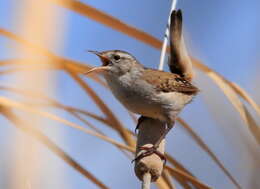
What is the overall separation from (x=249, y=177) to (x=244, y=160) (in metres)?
0.07

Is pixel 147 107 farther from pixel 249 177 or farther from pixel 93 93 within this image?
pixel 249 177

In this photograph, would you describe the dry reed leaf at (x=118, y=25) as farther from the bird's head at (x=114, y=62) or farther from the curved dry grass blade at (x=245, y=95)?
the bird's head at (x=114, y=62)

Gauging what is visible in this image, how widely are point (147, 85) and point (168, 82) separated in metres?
0.15

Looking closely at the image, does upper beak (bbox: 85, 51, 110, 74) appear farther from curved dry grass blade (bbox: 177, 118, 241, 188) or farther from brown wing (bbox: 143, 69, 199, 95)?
curved dry grass blade (bbox: 177, 118, 241, 188)

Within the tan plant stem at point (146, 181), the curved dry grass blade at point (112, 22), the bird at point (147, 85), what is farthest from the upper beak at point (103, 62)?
the tan plant stem at point (146, 181)

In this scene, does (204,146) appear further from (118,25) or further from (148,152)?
(118,25)

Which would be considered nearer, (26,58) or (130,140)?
(26,58)

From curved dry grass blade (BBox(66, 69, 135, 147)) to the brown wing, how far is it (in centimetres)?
34

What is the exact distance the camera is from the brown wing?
1783 millimetres

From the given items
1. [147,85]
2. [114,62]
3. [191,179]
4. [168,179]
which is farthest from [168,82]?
[191,179]

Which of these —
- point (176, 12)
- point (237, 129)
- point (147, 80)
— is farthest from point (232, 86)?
point (176, 12)

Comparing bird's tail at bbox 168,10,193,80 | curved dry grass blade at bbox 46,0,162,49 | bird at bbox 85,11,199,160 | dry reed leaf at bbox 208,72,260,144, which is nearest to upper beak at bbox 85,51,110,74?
bird at bbox 85,11,199,160

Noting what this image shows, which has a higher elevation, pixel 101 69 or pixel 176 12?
pixel 176 12

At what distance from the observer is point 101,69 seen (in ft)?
5.31
